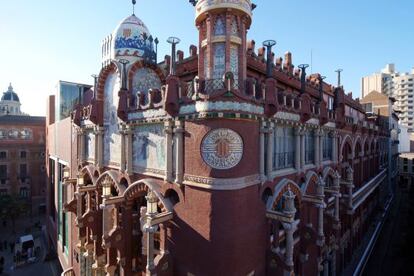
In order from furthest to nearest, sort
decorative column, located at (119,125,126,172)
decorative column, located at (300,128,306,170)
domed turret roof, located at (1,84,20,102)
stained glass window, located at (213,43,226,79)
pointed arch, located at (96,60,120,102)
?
1. domed turret roof, located at (1,84,20,102)
2. pointed arch, located at (96,60,120,102)
3. decorative column, located at (300,128,306,170)
4. decorative column, located at (119,125,126,172)
5. stained glass window, located at (213,43,226,79)

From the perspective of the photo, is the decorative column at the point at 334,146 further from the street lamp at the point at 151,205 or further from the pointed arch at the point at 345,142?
the street lamp at the point at 151,205

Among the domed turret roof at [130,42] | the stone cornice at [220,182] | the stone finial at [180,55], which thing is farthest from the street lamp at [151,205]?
the stone finial at [180,55]

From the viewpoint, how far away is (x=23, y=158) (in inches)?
1976

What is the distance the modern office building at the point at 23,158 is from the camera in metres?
48.4

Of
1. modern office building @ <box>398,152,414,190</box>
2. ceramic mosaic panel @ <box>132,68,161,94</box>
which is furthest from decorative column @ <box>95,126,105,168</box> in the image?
modern office building @ <box>398,152,414,190</box>

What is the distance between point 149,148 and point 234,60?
24.2 feet

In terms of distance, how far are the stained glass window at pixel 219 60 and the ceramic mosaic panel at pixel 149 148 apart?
177 inches

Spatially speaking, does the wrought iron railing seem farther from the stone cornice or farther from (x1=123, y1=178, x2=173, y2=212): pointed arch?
(x1=123, y1=178, x2=173, y2=212): pointed arch

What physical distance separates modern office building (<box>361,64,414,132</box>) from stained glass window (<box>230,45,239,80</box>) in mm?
114620

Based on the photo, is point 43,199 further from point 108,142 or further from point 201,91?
point 201,91

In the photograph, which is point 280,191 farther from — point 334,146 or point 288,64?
point 288,64

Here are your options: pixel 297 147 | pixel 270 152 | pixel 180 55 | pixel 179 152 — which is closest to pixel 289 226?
pixel 270 152

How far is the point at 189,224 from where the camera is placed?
12234 mm

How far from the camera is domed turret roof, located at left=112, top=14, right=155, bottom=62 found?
59.3ft
